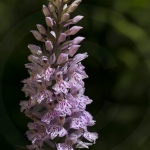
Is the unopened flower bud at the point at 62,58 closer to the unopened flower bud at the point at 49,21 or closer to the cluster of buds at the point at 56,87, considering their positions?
the cluster of buds at the point at 56,87

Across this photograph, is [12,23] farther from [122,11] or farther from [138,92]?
[138,92]

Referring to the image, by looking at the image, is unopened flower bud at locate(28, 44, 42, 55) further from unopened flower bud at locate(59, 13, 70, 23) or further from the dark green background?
the dark green background

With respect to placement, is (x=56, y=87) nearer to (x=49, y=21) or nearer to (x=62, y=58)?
(x=62, y=58)

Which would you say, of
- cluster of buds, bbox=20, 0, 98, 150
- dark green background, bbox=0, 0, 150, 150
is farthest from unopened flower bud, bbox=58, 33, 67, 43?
dark green background, bbox=0, 0, 150, 150

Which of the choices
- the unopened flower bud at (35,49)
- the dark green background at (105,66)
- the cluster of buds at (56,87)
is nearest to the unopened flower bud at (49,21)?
the cluster of buds at (56,87)

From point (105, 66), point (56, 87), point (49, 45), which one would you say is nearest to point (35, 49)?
point (49, 45)
